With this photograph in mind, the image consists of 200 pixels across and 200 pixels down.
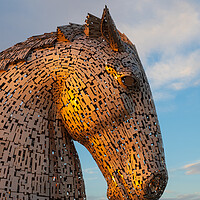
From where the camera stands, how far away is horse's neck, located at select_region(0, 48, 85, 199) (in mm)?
2520

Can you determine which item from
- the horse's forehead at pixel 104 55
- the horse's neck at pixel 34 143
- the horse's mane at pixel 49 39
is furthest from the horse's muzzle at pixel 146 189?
the horse's mane at pixel 49 39

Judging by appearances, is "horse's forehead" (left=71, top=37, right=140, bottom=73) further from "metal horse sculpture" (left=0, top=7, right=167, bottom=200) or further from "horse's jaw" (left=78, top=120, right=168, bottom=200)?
"horse's jaw" (left=78, top=120, right=168, bottom=200)

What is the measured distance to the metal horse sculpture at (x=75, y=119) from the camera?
261 cm

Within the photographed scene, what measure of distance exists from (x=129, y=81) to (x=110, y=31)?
0.60 m

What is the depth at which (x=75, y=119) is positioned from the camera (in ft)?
9.30

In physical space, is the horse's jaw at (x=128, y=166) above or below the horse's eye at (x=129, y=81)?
below

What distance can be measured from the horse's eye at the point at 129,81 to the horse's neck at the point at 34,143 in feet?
2.50

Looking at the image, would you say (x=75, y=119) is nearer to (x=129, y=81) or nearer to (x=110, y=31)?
(x=129, y=81)

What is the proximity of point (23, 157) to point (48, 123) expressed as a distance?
0.46m

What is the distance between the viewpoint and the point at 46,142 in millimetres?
2797

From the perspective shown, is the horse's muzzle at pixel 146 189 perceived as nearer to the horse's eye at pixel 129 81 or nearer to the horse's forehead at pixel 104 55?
the horse's eye at pixel 129 81

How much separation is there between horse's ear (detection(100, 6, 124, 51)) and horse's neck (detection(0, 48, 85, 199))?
2.48ft

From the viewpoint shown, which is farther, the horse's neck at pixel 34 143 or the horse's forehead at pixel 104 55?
the horse's forehead at pixel 104 55

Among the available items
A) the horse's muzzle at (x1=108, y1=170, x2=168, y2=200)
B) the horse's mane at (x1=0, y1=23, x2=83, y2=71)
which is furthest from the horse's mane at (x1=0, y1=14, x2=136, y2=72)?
the horse's muzzle at (x1=108, y1=170, x2=168, y2=200)
